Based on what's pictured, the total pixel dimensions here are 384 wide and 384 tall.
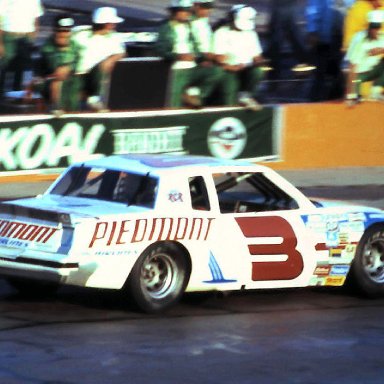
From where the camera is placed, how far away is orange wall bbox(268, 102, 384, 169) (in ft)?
59.4

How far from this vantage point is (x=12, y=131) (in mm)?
15641

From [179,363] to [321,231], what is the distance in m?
2.94

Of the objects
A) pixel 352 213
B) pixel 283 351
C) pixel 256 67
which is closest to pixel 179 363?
pixel 283 351

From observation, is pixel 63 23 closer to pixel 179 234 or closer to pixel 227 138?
pixel 227 138

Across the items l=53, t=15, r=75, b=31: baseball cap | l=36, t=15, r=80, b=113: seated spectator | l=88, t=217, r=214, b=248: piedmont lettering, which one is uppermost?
l=53, t=15, r=75, b=31: baseball cap

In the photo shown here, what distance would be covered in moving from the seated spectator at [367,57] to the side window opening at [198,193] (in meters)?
8.24

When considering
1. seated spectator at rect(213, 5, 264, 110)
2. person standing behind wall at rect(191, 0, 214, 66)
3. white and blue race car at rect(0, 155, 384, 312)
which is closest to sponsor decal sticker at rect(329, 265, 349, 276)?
white and blue race car at rect(0, 155, 384, 312)

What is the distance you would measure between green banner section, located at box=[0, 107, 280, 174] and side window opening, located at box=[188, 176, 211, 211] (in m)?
5.68

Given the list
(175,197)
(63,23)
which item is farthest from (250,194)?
(63,23)

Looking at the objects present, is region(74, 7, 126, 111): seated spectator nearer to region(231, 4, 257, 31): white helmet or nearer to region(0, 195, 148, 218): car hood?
region(231, 4, 257, 31): white helmet

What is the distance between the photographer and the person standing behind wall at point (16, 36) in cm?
1628

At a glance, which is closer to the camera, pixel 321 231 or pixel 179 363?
pixel 179 363

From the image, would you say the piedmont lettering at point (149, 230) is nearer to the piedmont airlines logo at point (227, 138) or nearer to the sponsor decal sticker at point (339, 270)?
the sponsor decal sticker at point (339, 270)

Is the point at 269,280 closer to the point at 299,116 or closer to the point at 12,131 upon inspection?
the point at 12,131
